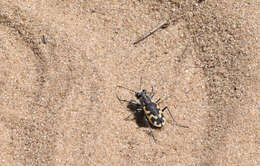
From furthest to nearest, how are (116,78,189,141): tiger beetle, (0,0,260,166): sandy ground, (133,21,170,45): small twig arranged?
(133,21,170,45): small twig → (116,78,189,141): tiger beetle → (0,0,260,166): sandy ground

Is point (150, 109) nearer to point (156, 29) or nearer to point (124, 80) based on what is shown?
point (124, 80)

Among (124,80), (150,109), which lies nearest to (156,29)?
(124,80)

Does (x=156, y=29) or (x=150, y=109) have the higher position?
(x=156, y=29)

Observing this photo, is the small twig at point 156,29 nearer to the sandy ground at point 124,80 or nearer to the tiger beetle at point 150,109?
the sandy ground at point 124,80

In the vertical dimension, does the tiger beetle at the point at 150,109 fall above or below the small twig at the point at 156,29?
below

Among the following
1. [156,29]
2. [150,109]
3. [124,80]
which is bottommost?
[150,109]

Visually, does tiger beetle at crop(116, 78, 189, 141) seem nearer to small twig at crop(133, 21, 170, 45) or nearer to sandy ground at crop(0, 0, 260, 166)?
sandy ground at crop(0, 0, 260, 166)

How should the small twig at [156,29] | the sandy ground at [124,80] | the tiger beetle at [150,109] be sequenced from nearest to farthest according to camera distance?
the sandy ground at [124,80] < the tiger beetle at [150,109] < the small twig at [156,29]

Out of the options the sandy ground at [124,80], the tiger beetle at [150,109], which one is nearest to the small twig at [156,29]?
the sandy ground at [124,80]

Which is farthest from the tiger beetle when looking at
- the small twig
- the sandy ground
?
the small twig
